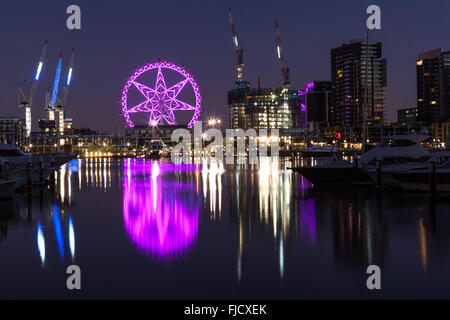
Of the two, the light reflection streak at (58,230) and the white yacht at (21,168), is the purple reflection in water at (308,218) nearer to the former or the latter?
the light reflection streak at (58,230)

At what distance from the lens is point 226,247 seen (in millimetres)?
14414

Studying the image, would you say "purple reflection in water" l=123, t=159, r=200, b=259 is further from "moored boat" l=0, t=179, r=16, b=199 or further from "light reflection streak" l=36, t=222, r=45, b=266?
"moored boat" l=0, t=179, r=16, b=199

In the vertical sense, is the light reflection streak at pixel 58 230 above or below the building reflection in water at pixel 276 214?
above

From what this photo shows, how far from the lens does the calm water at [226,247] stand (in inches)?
409

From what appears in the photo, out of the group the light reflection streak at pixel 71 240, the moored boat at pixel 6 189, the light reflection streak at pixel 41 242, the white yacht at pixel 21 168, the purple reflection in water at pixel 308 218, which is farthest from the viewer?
the white yacht at pixel 21 168

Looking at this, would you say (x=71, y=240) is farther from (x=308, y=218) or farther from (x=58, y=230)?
(x=308, y=218)

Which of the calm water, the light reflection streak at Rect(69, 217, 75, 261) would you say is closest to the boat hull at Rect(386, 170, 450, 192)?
the calm water

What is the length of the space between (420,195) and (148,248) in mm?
17842

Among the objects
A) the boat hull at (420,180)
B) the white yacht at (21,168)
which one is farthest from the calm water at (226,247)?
the white yacht at (21,168)

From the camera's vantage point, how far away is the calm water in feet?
34.1

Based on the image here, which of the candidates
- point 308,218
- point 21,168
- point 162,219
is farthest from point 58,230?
point 21,168
